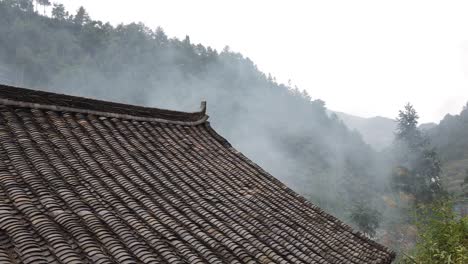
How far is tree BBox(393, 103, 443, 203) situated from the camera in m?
45.1

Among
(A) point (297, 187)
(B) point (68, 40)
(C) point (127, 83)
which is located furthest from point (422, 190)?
(B) point (68, 40)

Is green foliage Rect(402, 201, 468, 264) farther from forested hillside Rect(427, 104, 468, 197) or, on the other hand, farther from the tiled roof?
forested hillside Rect(427, 104, 468, 197)

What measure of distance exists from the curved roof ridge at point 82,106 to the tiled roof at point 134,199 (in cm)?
2

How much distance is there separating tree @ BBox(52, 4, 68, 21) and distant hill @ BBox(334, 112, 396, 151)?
10726 cm

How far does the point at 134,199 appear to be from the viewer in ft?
13.1

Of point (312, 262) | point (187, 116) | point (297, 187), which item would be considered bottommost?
point (297, 187)

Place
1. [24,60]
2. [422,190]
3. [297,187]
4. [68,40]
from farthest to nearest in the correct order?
[68,40] < [297,187] < [24,60] < [422,190]

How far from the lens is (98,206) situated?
357cm

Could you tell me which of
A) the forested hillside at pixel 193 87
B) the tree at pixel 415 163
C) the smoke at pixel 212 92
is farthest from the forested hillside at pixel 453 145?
the forested hillside at pixel 193 87

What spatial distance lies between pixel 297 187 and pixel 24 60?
48.5 metres

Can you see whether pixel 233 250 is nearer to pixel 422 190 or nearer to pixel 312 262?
pixel 312 262

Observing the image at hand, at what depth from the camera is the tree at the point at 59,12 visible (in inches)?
2998

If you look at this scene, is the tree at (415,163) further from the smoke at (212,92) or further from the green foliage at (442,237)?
the green foliage at (442,237)

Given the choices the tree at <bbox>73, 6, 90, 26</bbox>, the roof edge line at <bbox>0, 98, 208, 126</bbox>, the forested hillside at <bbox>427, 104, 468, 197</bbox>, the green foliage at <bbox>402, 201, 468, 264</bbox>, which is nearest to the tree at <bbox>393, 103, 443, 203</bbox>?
the forested hillside at <bbox>427, 104, 468, 197</bbox>
